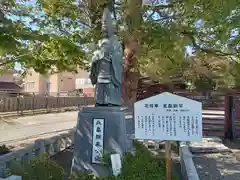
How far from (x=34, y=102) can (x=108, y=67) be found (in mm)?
17179

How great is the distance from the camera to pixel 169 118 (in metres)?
4.04

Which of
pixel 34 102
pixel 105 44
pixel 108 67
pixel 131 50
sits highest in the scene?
pixel 131 50

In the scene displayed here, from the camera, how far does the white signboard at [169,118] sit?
3.93 metres

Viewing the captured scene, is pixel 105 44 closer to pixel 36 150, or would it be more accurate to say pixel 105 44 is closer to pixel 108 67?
pixel 108 67

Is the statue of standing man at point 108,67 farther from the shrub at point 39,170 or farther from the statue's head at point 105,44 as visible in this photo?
the shrub at point 39,170

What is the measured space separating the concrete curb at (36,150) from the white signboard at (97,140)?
1.35 meters

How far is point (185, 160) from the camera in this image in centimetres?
580

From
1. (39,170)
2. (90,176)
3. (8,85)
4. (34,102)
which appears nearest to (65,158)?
(90,176)

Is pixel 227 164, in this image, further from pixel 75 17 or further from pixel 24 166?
pixel 75 17

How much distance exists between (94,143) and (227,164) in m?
3.57

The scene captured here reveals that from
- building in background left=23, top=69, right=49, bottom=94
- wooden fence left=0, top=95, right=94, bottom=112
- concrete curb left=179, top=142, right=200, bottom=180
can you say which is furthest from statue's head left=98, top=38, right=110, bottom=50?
building in background left=23, top=69, right=49, bottom=94

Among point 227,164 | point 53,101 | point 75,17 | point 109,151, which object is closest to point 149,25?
point 75,17

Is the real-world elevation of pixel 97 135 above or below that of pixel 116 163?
above

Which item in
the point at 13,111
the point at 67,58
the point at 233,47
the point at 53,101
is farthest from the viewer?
the point at 53,101
